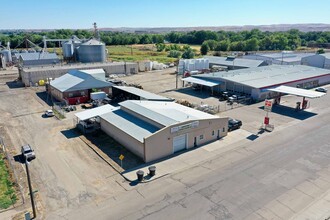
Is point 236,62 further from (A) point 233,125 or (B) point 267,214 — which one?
(B) point 267,214

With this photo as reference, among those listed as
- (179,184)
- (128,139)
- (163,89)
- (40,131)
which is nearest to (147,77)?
(163,89)

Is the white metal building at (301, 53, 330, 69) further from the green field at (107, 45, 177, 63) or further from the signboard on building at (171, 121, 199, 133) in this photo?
the signboard on building at (171, 121, 199, 133)

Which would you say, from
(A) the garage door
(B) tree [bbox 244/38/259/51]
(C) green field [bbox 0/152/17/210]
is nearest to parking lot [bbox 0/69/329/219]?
(C) green field [bbox 0/152/17/210]

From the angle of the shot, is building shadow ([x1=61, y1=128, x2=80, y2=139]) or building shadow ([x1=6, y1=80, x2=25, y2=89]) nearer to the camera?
building shadow ([x1=61, y1=128, x2=80, y2=139])

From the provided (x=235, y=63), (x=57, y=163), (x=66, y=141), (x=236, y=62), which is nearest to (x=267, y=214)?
(x=57, y=163)

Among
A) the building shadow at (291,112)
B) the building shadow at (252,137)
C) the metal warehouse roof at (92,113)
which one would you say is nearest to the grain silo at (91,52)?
the metal warehouse roof at (92,113)

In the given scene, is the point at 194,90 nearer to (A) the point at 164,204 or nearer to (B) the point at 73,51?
(A) the point at 164,204

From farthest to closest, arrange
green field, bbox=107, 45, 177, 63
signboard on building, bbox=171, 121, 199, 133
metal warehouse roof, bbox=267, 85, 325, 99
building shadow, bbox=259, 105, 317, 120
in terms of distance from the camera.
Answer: green field, bbox=107, 45, 177, 63 < metal warehouse roof, bbox=267, 85, 325, 99 < building shadow, bbox=259, 105, 317, 120 < signboard on building, bbox=171, 121, 199, 133

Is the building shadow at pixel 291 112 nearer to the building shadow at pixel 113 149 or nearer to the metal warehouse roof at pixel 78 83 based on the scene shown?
the building shadow at pixel 113 149
